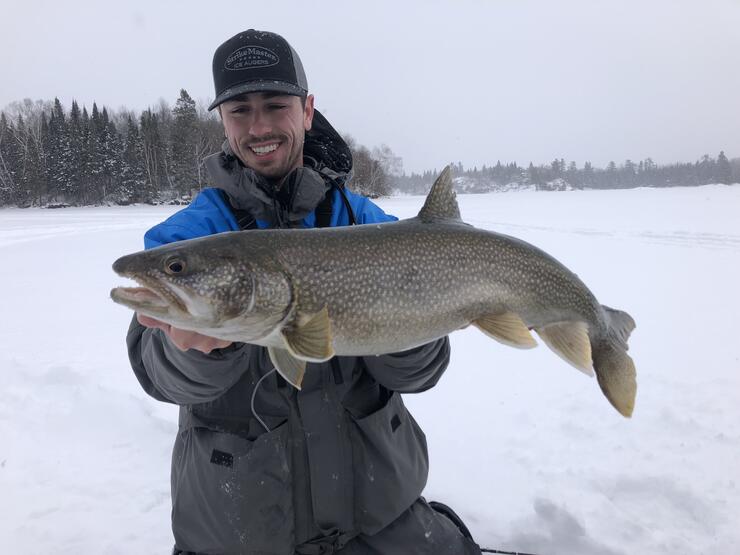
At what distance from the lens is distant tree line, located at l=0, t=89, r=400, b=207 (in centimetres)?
5053

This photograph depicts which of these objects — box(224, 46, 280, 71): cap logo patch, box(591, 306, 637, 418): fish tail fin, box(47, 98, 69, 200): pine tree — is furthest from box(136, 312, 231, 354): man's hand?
box(47, 98, 69, 200): pine tree

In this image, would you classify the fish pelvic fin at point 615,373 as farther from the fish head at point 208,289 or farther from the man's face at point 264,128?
the man's face at point 264,128

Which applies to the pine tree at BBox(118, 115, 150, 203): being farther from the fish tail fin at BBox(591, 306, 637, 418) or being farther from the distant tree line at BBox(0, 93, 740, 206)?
the fish tail fin at BBox(591, 306, 637, 418)

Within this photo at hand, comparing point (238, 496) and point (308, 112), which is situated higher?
point (308, 112)

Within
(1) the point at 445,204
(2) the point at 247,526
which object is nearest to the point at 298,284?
(1) the point at 445,204

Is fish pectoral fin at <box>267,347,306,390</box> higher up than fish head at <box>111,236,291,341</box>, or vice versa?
fish head at <box>111,236,291,341</box>

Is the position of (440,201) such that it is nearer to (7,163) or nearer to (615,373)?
(615,373)

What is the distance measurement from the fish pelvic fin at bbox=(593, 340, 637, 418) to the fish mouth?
224 centimetres

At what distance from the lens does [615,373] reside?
2674 mm

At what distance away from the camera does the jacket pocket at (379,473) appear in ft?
8.54

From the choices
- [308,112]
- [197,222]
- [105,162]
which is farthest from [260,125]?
[105,162]

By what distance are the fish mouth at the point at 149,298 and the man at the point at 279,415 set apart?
346mm

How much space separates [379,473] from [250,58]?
2.44 m

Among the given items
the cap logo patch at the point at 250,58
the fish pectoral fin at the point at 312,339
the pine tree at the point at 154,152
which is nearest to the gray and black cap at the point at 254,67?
the cap logo patch at the point at 250,58
